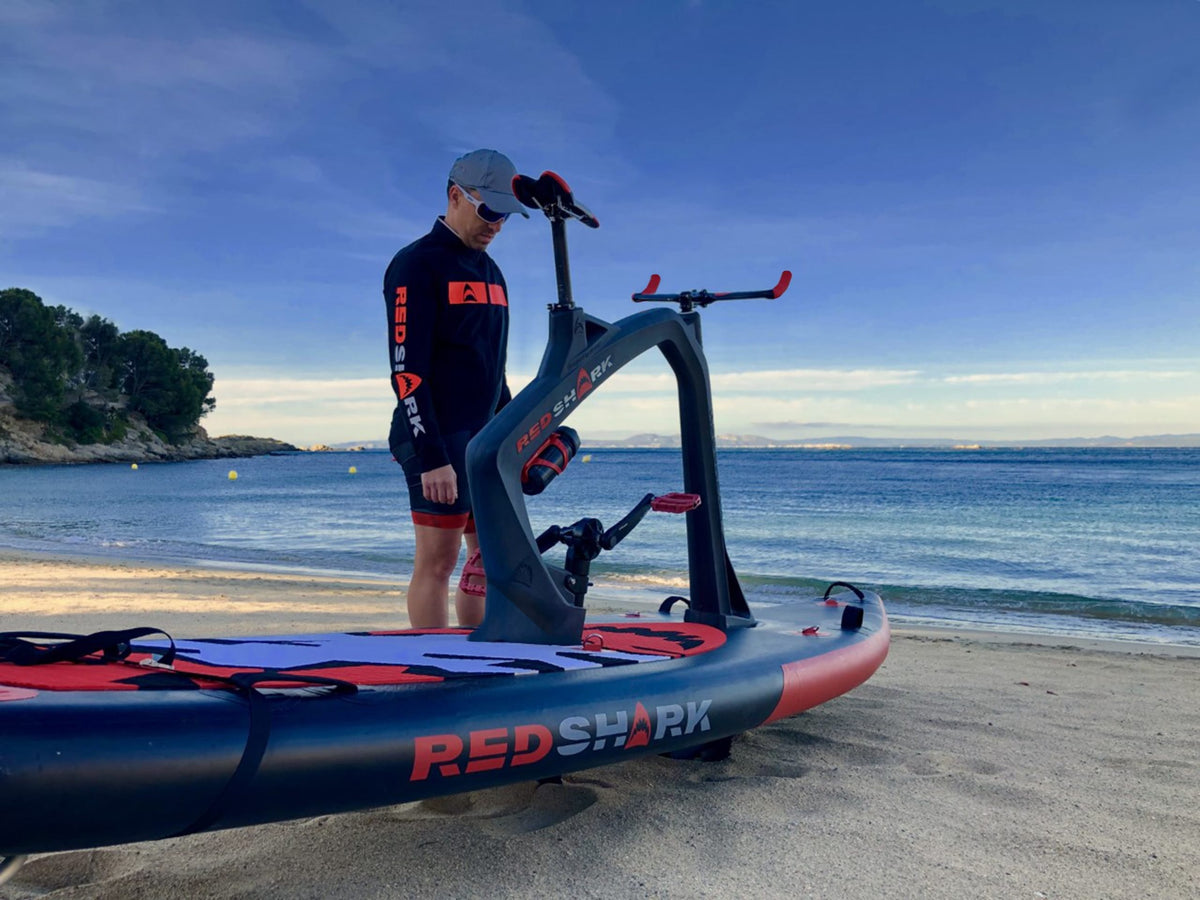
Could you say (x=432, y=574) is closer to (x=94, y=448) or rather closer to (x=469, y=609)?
(x=469, y=609)

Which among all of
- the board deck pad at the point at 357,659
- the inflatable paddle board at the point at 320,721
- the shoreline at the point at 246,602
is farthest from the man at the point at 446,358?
the shoreline at the point at 246,602

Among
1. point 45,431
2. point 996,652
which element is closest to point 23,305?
point 45,431

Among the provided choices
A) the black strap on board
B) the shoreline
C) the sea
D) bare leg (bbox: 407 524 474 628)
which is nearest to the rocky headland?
the sea

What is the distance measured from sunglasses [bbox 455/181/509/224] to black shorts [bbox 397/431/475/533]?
2.83 feet

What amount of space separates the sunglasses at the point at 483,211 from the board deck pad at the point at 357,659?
160 cm

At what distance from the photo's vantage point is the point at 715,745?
2.88 metres

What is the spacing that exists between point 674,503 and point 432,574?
105 centimetres

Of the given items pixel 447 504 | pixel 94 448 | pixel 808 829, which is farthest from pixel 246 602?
pixel 94 448

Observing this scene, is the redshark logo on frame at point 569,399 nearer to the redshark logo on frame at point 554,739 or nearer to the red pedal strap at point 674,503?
the red pedal strap at point 674,503

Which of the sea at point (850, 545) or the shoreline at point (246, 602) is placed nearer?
the shoreline at point (246, 602)

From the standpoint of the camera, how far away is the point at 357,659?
2268mm

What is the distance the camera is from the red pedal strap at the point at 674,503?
3.05 m

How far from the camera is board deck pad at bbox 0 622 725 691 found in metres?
1.81

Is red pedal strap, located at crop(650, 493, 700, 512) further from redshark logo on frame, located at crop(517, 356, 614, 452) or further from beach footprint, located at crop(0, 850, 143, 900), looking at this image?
beach footprint, located at crop(0, 850, 143, 900)
